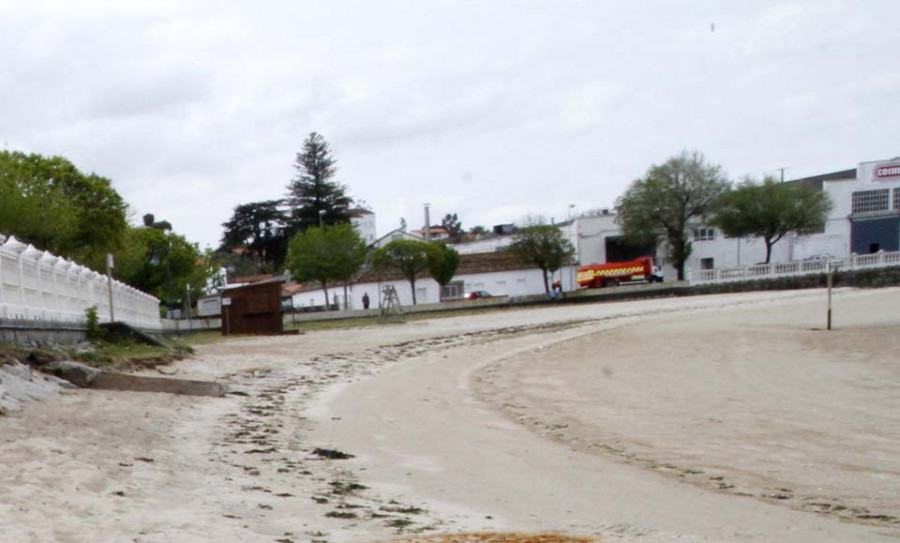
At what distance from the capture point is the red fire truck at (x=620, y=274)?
223ft

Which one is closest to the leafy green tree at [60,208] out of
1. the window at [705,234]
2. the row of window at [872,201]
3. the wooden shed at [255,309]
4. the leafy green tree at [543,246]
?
the wooden shed at [255,309]

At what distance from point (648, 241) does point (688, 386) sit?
179 ft

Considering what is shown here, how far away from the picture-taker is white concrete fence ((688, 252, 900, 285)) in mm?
61094

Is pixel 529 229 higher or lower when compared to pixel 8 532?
higher

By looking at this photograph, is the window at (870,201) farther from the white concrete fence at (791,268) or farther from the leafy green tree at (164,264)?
the leafy green tree at (164,264)

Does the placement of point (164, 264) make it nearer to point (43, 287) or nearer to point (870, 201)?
point (43, 287)

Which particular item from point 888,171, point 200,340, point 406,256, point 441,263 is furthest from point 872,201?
point 200,340

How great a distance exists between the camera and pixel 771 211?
223ft

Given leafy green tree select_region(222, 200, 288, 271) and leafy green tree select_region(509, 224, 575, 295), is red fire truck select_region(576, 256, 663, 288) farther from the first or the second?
leafy green tree select_region(222, 200, 288, 271)

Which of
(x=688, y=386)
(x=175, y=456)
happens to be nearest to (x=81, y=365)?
(x=175, y=456)

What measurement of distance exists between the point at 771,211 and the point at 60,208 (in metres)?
48.2

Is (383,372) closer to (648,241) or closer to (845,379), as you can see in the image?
(845,379)

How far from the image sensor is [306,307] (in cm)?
7800

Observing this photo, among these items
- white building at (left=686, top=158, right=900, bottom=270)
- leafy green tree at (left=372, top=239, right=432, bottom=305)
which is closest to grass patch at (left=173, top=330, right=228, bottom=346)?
leafy green tree at (left=372, top=239, right=432, bottom=305)
